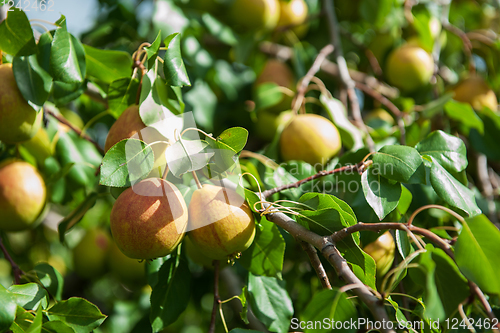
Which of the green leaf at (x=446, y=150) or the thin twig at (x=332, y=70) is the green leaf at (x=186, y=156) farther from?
the thin twig at (x=332, y=70)

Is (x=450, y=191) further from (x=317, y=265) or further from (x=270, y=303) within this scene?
(x=270, y=303)

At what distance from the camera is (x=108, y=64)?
1.04 metres

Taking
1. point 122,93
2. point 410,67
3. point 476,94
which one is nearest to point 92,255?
point 122,93

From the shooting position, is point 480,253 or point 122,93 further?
point 122,93

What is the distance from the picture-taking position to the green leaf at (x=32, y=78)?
0.93 meters

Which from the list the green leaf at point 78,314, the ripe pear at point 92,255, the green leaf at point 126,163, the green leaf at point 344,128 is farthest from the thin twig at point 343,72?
the ripe pear at point 92,255

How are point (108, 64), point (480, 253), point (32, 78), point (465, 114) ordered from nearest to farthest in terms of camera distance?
point (480, 253) → point (32, 78) → point (108, 64) → point (465, 114)

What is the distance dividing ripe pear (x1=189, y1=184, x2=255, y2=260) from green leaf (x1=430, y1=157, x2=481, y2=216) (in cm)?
40

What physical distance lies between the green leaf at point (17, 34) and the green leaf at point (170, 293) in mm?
603

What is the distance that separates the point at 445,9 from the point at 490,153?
0.86 meters

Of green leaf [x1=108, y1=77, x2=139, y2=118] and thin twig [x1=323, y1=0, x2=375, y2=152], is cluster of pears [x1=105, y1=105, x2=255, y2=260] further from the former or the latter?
thin twig [x1=323, y1=0, x2=375, y2=152]

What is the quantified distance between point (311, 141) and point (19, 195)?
84 centimetres

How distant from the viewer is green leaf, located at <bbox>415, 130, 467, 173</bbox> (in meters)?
0.92

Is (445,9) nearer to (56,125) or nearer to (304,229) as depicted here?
(304,229)
